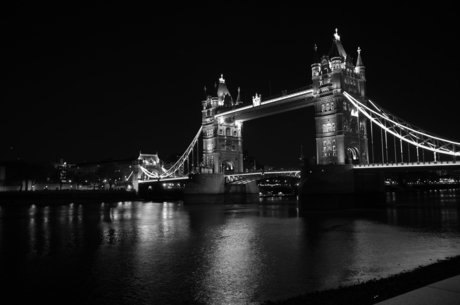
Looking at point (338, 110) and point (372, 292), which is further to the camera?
point (338, 110)

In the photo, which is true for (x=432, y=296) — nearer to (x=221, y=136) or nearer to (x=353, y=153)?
(x=353, y=153)

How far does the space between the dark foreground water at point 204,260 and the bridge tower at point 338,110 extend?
19.5m

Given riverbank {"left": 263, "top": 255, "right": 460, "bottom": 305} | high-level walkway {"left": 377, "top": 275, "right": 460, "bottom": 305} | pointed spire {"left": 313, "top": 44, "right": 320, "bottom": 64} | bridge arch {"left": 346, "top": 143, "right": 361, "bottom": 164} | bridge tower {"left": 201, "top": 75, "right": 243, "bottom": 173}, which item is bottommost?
riverbank {"left": 263, "top": 255, "right": 460, "bottom": 305}

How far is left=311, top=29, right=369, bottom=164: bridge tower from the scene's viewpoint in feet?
147

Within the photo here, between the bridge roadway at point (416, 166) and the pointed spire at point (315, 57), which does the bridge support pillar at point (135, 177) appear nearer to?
the pointed spire at point (315, 57)

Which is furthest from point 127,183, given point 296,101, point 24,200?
point 296,101

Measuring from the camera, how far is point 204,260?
15.4 m

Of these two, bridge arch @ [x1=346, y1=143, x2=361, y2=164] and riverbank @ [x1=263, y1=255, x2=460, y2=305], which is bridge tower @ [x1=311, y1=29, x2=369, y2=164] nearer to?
bridge arch @ [x1=346, y1=143, x2=361, y2=164]

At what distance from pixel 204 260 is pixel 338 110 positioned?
109 ft

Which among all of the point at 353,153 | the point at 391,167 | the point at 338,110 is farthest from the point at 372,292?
the point at 353,153

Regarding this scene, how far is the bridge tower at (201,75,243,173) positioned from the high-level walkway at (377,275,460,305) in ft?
193

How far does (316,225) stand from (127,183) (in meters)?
76.9

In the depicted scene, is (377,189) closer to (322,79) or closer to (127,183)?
(322,79)

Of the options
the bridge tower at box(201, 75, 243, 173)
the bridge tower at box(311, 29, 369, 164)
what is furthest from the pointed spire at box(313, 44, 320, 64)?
the bridge tower at box(201, 75, 243, 173)
